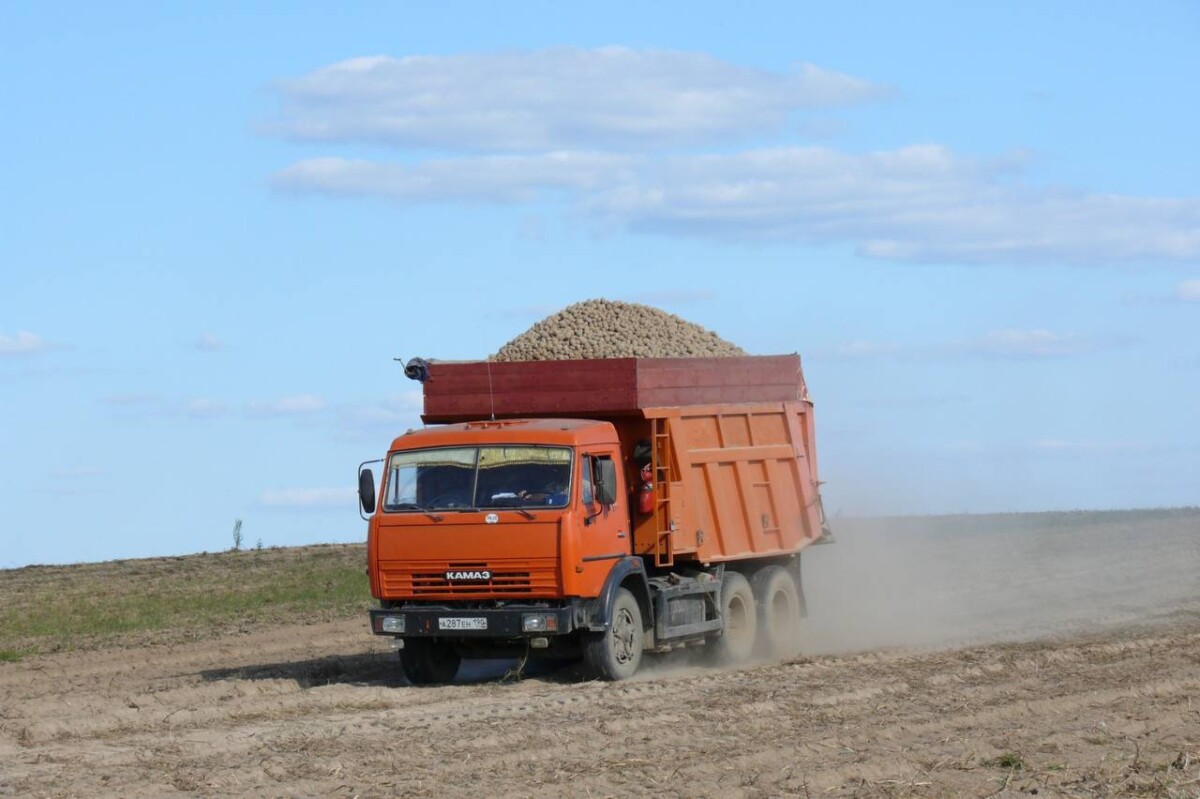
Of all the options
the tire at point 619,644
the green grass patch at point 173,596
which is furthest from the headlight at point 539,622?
the green grass patch at point 173,596

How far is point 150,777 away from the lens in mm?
11508

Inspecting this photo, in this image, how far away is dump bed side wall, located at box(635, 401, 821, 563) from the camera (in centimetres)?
1823

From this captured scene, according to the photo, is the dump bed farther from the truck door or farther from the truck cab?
the truck cab

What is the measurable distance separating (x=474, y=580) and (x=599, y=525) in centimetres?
140

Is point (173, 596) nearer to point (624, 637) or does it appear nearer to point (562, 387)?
point (562, 387)

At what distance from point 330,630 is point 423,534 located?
7.86 m

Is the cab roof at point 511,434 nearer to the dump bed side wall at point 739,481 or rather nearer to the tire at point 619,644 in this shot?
the dump bed side wall at point 739,481

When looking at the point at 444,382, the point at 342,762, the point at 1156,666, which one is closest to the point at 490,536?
the point at 444,382

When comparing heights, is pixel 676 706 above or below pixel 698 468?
below

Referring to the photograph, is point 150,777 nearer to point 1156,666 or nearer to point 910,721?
point 910,721

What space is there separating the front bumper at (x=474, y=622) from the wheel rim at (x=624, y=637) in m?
0.74

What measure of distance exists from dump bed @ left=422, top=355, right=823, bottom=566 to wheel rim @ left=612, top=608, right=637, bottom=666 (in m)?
0.83

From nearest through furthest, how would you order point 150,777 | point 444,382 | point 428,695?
point 150,777
point 428,695
point 444,382

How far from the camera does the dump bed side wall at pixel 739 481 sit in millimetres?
18234
